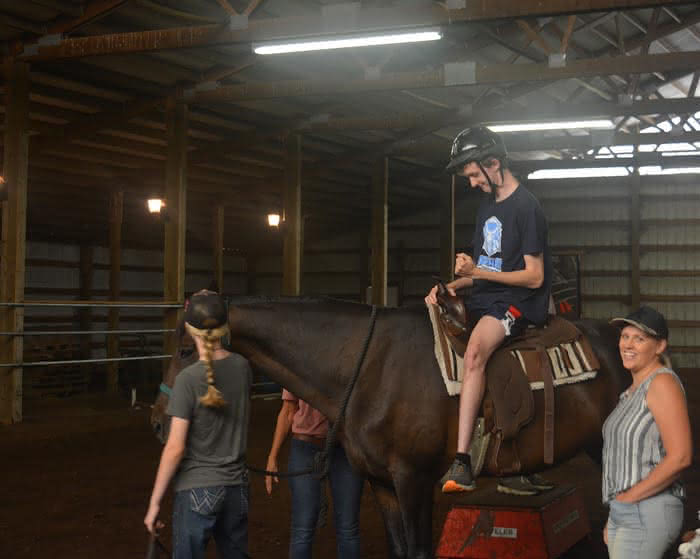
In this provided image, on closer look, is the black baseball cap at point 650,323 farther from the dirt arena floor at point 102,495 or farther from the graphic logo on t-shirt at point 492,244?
the dirt arena floor at point 102,495

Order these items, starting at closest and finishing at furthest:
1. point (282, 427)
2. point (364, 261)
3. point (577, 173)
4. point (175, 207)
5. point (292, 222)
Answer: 1. point (282, 427)
2. point (175, 207)
3. point (292, 222)
4. point (577, 173)
5. point (364, 261)

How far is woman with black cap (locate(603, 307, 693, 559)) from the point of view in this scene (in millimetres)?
2598

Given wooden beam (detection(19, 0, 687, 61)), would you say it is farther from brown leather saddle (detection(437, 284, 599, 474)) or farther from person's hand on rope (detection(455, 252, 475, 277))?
person's hand on rope (detection(455, 252, 475, 277))

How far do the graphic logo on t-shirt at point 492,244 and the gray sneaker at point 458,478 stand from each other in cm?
93

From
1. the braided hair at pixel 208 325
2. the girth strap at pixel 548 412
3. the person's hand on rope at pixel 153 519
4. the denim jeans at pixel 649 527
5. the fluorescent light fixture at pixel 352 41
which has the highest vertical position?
the fluorescent light fixture at pixel 352 41

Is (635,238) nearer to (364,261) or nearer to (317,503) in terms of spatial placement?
(364,261)

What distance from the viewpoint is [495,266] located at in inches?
156

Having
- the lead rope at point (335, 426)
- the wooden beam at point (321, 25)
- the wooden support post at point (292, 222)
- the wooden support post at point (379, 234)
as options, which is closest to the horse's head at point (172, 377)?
the lead rope at point (335, 426)

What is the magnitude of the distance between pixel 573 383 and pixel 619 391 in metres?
0.31

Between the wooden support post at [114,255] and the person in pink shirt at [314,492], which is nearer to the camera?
the person in pink shirt at [314,492]

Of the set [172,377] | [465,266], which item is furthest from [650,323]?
[172,377]

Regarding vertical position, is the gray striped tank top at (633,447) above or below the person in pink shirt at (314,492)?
above

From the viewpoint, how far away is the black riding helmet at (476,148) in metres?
3.93

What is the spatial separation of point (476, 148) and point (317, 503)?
1.83m
